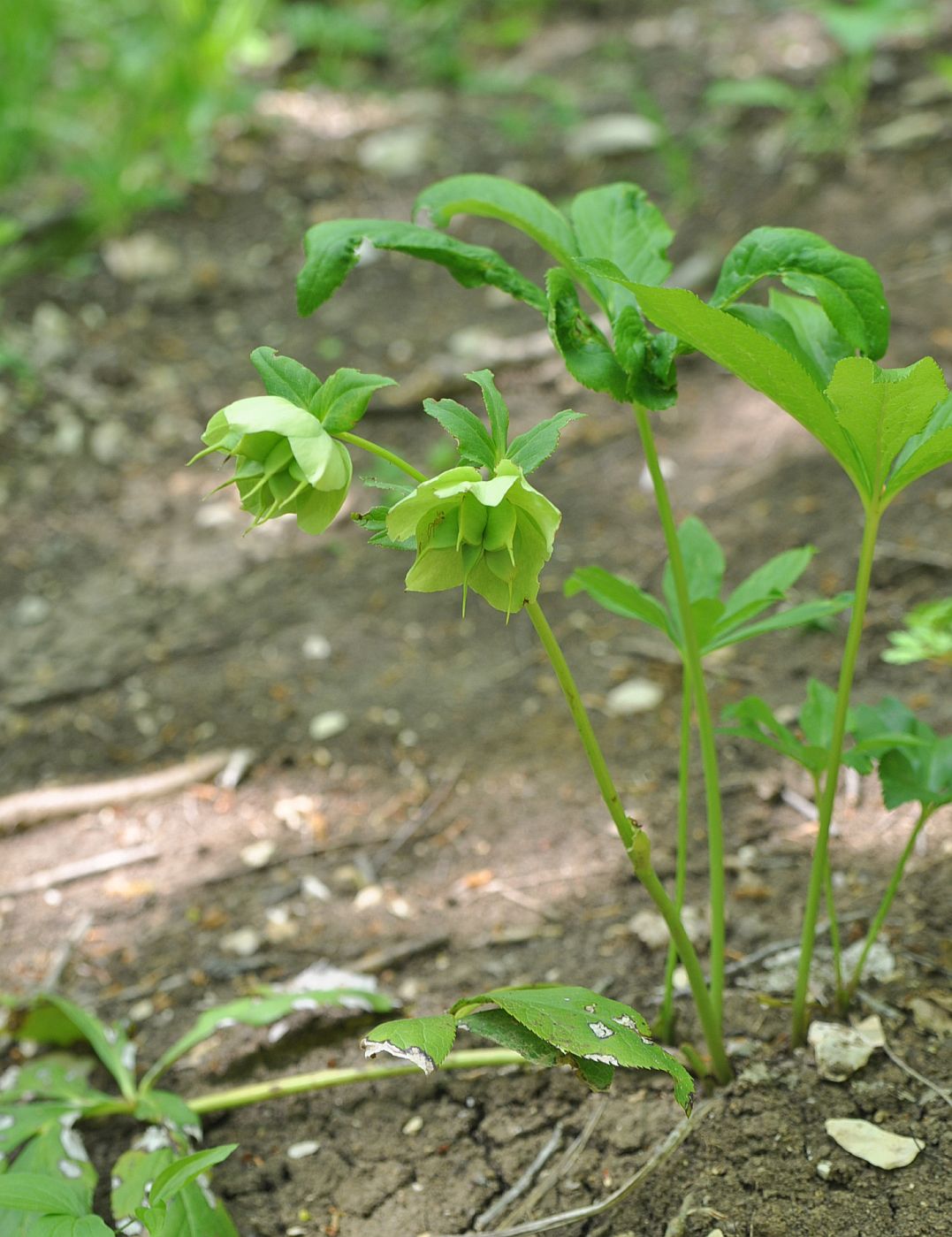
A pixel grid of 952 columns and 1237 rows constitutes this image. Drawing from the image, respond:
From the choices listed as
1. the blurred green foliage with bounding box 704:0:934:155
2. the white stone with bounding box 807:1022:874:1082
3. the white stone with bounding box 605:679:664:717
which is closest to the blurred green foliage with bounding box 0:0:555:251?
the blurred green foliage with bounding box 704:0:934:155

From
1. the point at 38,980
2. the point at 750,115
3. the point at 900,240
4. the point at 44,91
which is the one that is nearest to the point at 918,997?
the point at 38,980

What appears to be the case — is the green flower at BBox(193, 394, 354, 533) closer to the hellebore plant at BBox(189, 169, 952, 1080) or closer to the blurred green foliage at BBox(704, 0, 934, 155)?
the hellebore plant at BBox(189, 169, 952, 1080)

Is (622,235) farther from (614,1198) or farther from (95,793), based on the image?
(95,793)

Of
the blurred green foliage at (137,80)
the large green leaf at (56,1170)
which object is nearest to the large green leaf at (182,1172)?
the large green leaf at (56,1170)

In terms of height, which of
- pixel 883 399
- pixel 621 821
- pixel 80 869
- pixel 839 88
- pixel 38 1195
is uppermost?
pixel 883 399

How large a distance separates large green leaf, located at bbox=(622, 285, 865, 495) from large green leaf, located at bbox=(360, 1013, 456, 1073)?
0.53 meters

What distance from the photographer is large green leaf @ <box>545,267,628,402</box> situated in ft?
2.97

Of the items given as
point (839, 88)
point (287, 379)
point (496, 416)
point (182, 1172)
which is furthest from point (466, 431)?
point (839, 88)

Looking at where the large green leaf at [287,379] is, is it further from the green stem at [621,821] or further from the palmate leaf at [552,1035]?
the palmate leaf at [552,1035]

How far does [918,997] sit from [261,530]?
1.73 m

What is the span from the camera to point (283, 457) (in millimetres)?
786

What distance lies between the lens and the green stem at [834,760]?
91 cm

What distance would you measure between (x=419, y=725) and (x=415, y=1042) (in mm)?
1097

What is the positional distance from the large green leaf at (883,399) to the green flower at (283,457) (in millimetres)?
366
